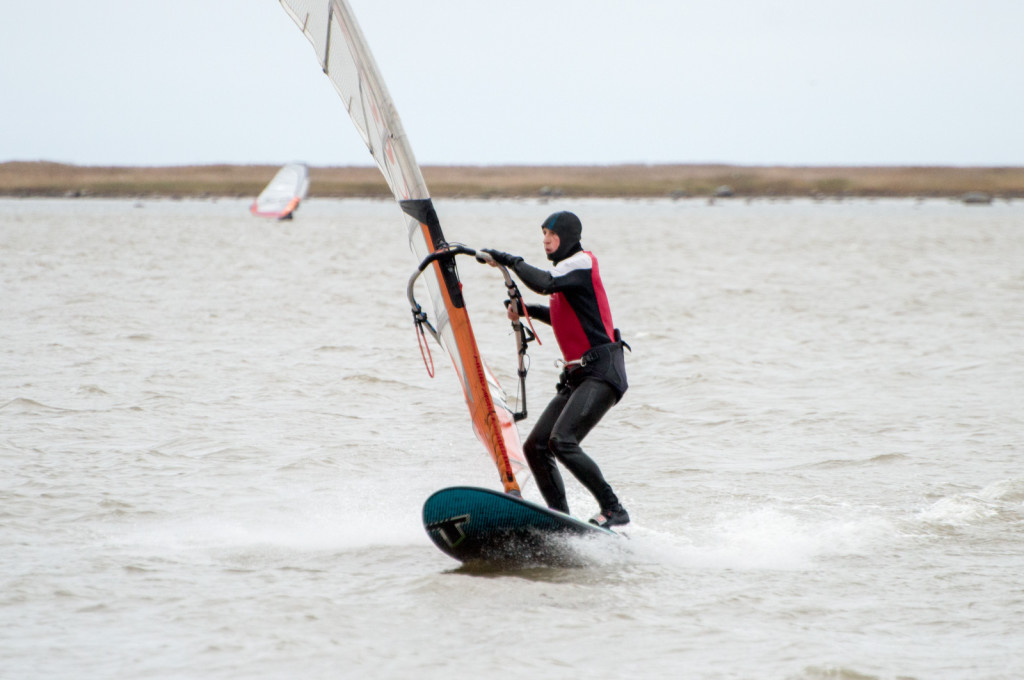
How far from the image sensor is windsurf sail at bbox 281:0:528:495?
21.1 ft

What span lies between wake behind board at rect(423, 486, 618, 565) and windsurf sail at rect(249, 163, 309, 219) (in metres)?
51.8

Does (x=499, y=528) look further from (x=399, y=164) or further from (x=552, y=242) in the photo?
(x=399, y=164)

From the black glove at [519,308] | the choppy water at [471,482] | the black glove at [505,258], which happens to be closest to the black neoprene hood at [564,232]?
the black glove at [519,308]

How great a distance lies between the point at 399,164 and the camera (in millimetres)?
6609

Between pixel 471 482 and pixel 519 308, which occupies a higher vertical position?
pixel 519 308

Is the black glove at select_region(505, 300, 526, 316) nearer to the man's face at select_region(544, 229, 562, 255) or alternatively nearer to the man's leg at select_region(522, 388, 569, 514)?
the man's face at select_region(544, 229, 562, 255)

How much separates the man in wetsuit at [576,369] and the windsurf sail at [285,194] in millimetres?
51563

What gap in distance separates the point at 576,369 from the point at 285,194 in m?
52.6

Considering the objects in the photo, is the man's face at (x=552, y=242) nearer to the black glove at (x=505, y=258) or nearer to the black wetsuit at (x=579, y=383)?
the black wetsuit at (x=579, y=383)

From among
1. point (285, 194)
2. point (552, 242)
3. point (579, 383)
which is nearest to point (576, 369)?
point (579, 383)

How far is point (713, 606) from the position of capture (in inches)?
229

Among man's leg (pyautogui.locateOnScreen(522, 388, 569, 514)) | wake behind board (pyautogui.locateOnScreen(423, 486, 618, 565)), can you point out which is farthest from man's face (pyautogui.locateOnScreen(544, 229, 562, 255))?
wake behind board (pyautogui.locateOnScreen(423, 486, 618, 565))

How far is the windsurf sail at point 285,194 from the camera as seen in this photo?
187ft

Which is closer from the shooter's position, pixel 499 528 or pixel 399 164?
pixel 499 528
